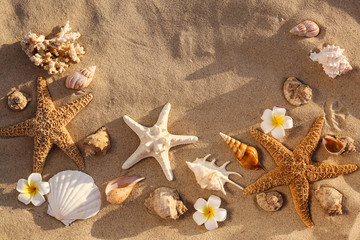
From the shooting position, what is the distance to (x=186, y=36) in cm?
384

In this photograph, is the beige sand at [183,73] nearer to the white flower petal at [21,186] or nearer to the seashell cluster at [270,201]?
the white flower petal at [21,186]

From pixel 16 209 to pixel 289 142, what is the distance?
333 cm

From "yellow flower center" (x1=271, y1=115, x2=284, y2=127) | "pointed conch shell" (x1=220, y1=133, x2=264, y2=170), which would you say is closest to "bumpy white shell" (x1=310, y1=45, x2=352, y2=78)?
"yellow flower center" (x1=271, y1=115, x2=284, y2=127)

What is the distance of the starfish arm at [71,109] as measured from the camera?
3.68 m

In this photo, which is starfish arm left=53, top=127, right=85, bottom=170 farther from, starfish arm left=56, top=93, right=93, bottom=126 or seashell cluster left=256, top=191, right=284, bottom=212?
seashell cluster left=256, top=191, right=284, bottom=212

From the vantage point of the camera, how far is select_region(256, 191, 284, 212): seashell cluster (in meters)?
3.57

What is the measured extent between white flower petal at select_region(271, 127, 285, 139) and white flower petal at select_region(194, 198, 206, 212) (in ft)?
3.66

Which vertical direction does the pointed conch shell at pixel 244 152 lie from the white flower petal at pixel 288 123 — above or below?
below

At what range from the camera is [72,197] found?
3.63 metres

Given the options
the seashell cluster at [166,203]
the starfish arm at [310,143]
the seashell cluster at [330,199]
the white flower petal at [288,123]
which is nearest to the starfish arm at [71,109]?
the seashell cluster at [166,203]

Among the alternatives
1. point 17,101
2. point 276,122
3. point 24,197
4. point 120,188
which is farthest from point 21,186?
point 276,122

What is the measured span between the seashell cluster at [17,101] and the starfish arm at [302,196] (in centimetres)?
327

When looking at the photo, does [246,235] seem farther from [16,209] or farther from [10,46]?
[10,46]

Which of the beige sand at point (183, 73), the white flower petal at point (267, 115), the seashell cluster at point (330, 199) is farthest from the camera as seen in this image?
the beige sand at point (183, 73)
